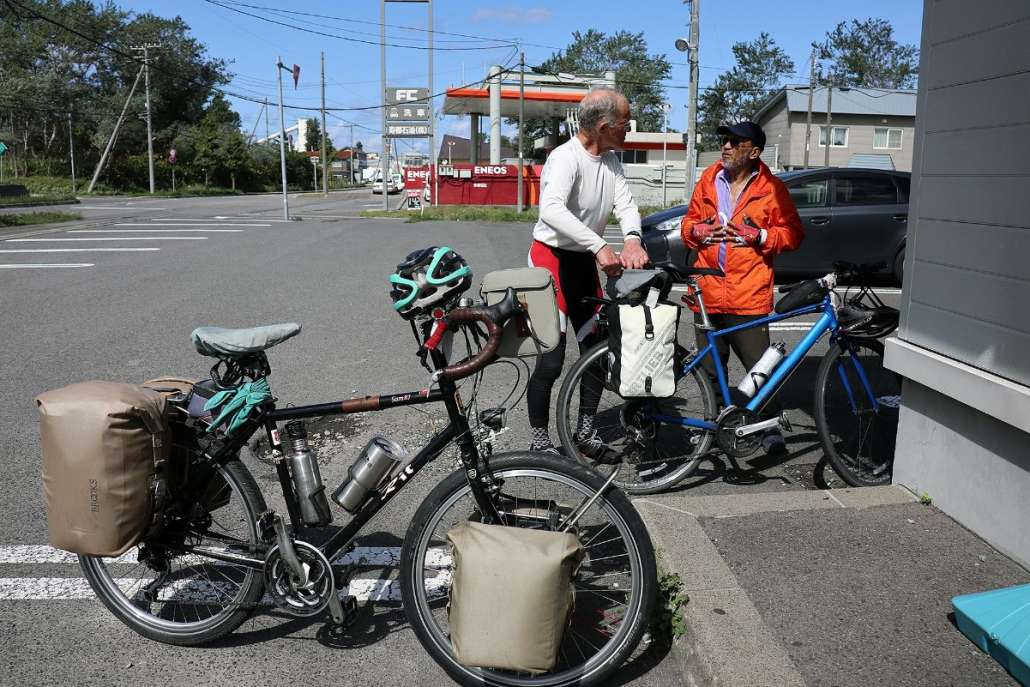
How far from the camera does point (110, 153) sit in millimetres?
67125

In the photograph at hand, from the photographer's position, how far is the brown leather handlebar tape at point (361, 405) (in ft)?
9.11

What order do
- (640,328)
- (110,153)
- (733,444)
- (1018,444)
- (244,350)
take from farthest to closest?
(110,153), (733,444), (640,328), (1018,444), (244,350)

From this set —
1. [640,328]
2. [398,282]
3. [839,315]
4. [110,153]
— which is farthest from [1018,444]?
[110,153]

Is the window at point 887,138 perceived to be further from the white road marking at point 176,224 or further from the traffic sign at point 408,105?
the white road marking at point 176,224

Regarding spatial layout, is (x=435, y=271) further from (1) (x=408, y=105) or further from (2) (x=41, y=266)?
(1) (x=408, y=105)

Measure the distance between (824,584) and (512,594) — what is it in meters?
1.26

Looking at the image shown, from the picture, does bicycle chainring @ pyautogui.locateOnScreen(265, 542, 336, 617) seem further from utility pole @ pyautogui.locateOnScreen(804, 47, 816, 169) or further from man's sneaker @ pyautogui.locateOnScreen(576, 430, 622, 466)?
utility pole @ pyautogui.locateOnScreen(804, 47, 816, 169)

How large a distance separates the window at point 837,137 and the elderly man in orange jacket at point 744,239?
6111 centimetres

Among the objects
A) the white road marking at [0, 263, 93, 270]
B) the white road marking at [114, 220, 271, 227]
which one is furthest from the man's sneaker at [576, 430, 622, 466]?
the white road marking at [114, 220, 271, 227]

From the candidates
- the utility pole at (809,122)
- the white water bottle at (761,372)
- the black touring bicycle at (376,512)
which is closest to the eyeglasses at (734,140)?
the white water bottle at (761,372)

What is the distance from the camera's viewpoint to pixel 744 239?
14.6ft

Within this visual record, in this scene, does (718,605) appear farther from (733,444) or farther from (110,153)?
(110,153)

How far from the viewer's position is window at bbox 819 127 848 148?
60.6m

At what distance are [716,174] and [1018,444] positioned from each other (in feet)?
6.94
